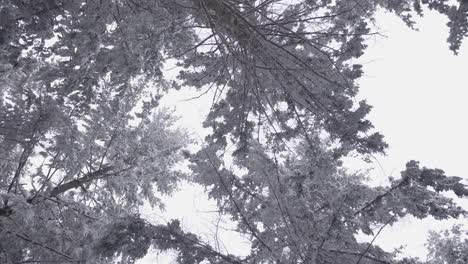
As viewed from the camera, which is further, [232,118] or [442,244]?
[442,244]

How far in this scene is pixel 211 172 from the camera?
5113mm

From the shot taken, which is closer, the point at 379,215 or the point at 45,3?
the point at 45,3

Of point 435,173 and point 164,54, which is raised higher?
point 164,54

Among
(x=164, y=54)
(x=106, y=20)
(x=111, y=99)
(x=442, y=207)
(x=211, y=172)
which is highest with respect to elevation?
(x=164, y=54)

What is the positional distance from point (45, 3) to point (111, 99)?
2886 millimetres

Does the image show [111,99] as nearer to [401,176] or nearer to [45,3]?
[45,3]

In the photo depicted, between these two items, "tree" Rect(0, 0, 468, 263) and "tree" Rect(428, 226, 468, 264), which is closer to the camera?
"tree" Rect(0, 0, 468, 263)

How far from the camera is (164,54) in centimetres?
622

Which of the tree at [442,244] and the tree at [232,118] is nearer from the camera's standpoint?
the tree at [232,118]

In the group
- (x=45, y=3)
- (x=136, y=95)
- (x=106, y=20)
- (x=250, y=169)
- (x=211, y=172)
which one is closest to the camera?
(x=45, y=3)

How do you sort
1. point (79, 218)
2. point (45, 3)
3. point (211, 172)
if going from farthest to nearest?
point (79, 218)
point (211, 172)
point (45, 3)

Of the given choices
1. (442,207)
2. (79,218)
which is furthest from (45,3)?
(442,207)

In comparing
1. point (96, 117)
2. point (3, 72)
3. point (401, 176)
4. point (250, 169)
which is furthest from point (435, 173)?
point (3, 72)

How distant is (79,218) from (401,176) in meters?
5.60
